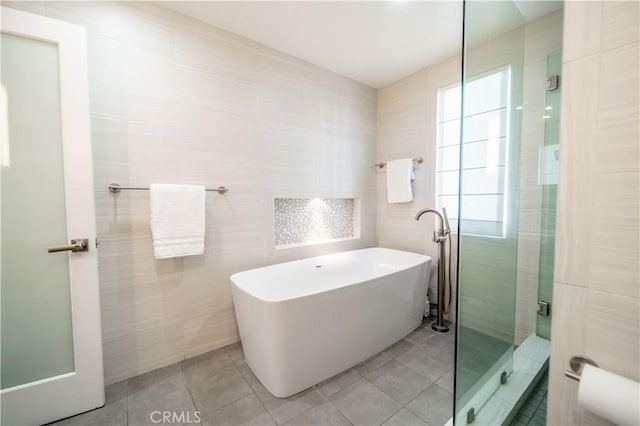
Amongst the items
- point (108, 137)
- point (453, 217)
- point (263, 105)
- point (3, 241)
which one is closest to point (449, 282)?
point (453, 217)

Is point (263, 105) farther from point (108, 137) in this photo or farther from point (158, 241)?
point (158, 241)

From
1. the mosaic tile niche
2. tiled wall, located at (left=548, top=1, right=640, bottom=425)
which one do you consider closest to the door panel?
the mosaic tile niche

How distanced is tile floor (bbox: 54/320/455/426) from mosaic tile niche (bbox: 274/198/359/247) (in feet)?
3.75

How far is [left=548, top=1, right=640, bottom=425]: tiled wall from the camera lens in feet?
1.96

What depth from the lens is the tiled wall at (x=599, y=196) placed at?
1.96 feet

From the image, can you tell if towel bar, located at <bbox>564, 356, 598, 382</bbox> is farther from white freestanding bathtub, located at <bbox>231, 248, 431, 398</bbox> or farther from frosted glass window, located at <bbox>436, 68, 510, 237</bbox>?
white freestanding bathtub, located at <bbox>231, 248, 431, 398</bbox>

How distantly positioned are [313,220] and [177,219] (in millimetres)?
1339

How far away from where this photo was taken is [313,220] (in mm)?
2717

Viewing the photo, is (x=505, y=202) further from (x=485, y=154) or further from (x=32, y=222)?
(x=32, y=222)

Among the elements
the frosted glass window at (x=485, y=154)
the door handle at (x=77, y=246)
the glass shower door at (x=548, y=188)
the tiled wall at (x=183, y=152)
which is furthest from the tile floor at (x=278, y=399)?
the frosted glass window at (x=485, y=154)

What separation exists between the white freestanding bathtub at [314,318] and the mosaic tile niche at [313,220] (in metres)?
0.35

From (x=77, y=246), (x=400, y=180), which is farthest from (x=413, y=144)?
(x=77, y=246)

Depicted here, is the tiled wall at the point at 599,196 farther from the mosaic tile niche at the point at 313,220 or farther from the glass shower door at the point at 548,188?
the mosaic tile niche at the point at 313,220

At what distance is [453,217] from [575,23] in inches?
77.7
